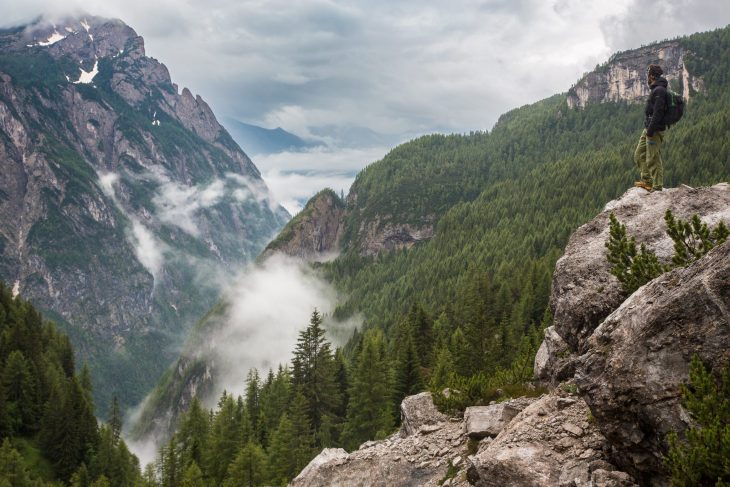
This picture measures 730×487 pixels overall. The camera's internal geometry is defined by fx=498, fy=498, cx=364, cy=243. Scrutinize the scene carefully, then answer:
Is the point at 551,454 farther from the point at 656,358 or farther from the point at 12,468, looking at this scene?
the point at 12,468

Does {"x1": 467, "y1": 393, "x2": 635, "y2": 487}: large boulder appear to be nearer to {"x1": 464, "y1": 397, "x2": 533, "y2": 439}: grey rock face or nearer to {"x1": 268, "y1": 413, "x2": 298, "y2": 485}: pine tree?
{"x1": 464, "y1": 397, "x2": 533, "y2": 439}: grey rock face

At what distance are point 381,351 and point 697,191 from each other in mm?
51916

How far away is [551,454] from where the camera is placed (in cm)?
1341

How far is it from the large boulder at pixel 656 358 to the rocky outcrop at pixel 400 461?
8.51 meters

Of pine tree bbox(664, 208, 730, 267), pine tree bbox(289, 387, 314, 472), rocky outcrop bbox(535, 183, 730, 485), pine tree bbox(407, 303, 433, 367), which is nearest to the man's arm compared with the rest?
pine tree bbox(664, 208, 730, 267)

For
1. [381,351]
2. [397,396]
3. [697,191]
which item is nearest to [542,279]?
[381,351]

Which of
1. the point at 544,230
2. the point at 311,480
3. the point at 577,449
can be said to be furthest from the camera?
the point at 544,230

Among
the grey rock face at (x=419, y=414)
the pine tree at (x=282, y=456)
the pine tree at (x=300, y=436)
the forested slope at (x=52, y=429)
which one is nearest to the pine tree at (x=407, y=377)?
the pine tree at (x=300, y=436)

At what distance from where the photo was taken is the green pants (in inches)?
820

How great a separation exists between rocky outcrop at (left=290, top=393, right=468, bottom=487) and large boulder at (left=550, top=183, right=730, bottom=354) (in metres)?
6.67

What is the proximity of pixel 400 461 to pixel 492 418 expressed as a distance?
14.9ft

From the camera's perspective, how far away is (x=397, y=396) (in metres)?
53.6

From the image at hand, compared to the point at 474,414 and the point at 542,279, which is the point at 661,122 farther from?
the point at 542,279

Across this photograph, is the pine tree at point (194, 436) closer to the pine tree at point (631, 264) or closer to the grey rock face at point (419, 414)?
the grey rock face at point (419, 414)
